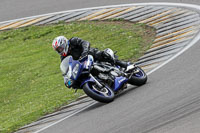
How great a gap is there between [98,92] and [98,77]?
0.56 meters

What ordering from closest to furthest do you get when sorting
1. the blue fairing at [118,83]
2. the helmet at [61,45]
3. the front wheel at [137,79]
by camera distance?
the helmet at [61,45] → the blue fairing at [118,83] → the front wheel at [137,79]

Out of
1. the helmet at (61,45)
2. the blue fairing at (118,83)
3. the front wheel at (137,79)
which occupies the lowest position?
the front wheel at (137,79)

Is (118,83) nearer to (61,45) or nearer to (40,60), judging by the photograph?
(61,45)

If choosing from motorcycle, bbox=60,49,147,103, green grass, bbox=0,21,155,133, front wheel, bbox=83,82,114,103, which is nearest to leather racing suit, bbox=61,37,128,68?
motorcycle, bbox=60,49,147,103

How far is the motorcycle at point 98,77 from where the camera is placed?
9086 millimetres

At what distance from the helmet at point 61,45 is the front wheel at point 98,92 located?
34.5 inches

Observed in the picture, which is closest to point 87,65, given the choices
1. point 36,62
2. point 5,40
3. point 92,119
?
point 92,119

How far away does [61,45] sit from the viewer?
9.33 metres

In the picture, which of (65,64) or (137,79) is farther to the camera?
(137,79)

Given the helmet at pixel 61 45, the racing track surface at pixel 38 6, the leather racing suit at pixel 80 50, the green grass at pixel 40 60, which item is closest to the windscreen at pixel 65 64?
the helmet at pixel 61 45

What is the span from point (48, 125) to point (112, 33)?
663 cm

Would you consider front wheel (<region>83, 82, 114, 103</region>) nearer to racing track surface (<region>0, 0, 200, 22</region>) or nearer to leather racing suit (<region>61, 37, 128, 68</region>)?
leather racing suit (<region>61, 37, 128, 68</region>)

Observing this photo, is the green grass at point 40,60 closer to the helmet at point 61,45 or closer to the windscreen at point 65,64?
the windscreen at point 65,64

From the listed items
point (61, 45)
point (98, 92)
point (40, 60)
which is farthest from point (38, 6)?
point (98, 92)
